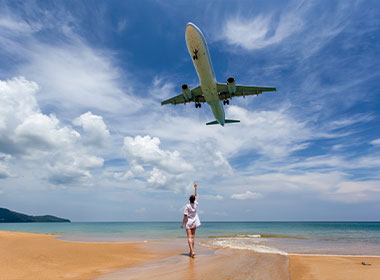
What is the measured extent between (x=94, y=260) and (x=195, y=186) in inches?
178

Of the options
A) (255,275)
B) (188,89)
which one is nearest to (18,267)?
(255,275)

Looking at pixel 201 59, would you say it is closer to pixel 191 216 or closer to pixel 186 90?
pixel 186 90

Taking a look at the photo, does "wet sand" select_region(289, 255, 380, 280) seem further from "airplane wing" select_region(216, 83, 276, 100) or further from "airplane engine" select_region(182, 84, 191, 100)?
"airplane engine" select_region(182, 84, 191, 100)

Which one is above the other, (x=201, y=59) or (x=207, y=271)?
(x=201, y=59)

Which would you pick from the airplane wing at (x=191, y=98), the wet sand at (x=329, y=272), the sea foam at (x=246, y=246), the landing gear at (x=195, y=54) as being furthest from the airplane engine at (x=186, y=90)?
the wet sand at (x=329, y=272)

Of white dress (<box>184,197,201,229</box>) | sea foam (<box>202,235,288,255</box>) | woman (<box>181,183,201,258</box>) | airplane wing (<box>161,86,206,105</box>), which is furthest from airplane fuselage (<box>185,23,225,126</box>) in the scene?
white dress (<box>184,197,201,229</box>)

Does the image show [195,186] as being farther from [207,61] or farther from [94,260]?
[207,61]

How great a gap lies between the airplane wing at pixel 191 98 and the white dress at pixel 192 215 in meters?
19.5

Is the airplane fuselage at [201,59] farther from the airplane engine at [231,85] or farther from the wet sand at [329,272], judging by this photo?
the wet sand at [329,272]

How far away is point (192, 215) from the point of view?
321 inches

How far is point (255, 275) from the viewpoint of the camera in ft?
19.8

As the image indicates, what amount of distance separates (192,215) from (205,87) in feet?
53.6

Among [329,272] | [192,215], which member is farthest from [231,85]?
[329,272]

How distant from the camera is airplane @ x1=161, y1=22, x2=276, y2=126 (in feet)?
65.4
